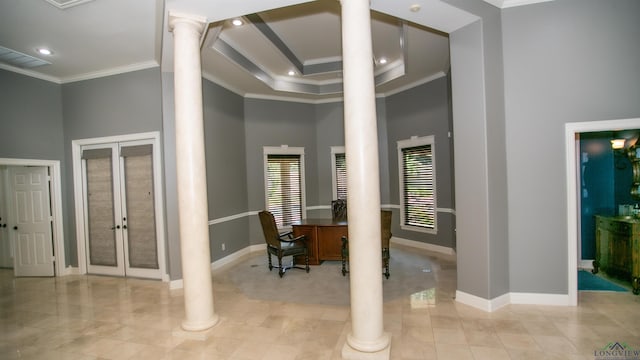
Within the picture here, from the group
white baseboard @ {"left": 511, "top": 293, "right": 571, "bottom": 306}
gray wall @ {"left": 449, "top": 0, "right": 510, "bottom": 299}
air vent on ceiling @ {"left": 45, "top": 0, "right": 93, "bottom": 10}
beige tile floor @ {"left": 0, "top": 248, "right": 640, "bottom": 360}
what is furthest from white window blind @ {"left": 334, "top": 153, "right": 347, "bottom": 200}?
air vent on ceiling @ {"left": 45, "top": 0, "right": 93, "bottom": 10}

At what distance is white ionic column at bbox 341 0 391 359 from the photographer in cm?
250

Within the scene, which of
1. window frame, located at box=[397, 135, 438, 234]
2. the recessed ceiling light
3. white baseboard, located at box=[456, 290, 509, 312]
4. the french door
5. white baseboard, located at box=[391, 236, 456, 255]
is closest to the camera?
white baseboard, located at box=[456, 290, 509, 312]

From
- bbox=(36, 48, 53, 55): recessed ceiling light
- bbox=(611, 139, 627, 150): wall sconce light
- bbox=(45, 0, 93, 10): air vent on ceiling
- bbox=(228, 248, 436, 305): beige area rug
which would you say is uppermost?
bbox=(45, 0, 93, 10): air vent on ceiling

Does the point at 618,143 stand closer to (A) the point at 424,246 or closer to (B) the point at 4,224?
(A) the point at 424,246

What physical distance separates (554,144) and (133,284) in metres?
6.22

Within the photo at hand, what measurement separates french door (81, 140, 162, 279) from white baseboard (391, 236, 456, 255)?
4.87 m

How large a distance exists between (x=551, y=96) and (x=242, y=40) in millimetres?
4333

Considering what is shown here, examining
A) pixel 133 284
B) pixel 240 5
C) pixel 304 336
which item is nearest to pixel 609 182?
pixel 304 336

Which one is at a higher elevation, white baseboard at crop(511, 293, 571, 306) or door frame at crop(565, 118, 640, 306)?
door frame at crop(565, 118, 640, 306)

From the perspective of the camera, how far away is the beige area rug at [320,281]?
3.92 metres

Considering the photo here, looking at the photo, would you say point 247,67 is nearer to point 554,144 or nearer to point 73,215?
point 73,215

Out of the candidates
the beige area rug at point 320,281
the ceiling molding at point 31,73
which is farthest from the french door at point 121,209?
the beige area rug at point 320,281

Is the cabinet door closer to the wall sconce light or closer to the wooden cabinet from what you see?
the wooden cabinet

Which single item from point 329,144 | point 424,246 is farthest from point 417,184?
point 329,144
